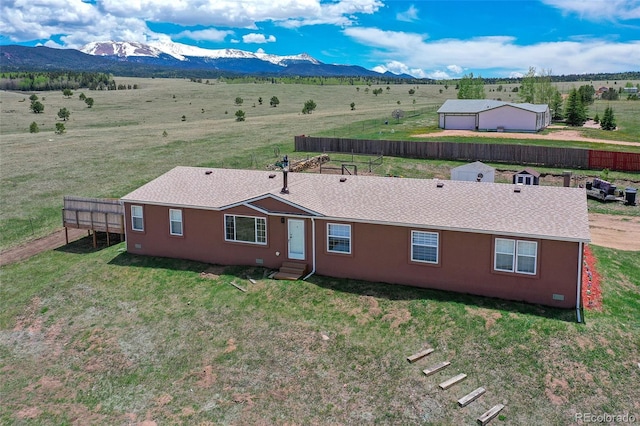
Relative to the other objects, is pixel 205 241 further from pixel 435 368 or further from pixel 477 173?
pixel 477 173

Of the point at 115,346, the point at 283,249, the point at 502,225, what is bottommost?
the point at 115,346

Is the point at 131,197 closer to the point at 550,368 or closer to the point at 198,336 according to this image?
the point at 198,336

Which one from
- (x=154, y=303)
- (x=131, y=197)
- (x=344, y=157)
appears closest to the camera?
(x=154, y=303)

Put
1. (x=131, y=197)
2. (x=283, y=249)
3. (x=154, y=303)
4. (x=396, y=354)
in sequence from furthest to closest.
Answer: (x=131, y=197), (x=283, y=249), (x=154, y=303), (x=396, y=354)

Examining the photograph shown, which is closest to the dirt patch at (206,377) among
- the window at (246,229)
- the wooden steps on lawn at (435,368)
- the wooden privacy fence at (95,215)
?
→ the wooden steps on lawn at (435,368)

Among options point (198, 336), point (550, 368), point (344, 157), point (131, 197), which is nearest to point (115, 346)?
point (198, 336)

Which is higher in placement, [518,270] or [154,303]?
[518,270]
